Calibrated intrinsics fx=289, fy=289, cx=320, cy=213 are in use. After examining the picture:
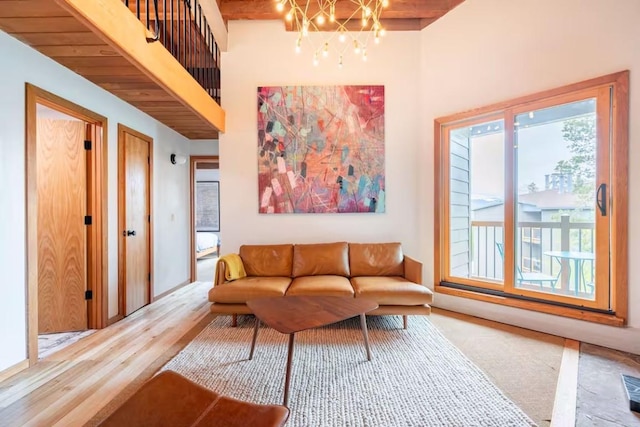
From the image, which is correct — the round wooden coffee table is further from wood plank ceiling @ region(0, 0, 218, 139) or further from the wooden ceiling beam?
the wooden ceiling beam

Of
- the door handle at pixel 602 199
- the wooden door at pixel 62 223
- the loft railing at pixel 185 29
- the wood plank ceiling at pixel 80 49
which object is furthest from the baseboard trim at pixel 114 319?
the door handle at pixel 602 199

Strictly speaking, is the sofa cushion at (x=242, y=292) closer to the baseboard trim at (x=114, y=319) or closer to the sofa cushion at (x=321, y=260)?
the sofa cushion at (x=321, y=260)

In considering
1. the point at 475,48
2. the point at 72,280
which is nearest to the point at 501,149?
the point at 475,48

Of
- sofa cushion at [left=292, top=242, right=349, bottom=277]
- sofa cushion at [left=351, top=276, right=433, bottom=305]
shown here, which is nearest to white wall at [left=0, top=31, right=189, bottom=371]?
sofa cushion at [left=292, top=242, right=349, bottom=277]

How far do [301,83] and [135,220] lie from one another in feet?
8.60

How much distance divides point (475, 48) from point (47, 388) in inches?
188

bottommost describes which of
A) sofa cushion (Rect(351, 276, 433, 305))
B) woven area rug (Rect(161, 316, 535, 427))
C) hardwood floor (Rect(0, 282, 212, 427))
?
hardwood floor (Rect(0, 282, 212, 427))

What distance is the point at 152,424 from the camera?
0.97m

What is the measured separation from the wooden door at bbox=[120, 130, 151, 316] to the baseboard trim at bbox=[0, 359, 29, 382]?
3.66 ft

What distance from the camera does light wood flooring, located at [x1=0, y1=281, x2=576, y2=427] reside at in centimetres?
169

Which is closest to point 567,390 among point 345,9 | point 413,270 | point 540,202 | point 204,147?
point 413,270

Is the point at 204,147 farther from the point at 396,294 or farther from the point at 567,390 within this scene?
the point at 567,390

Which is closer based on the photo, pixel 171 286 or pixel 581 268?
pixel 581 268

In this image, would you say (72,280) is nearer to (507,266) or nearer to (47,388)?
(47,388)
